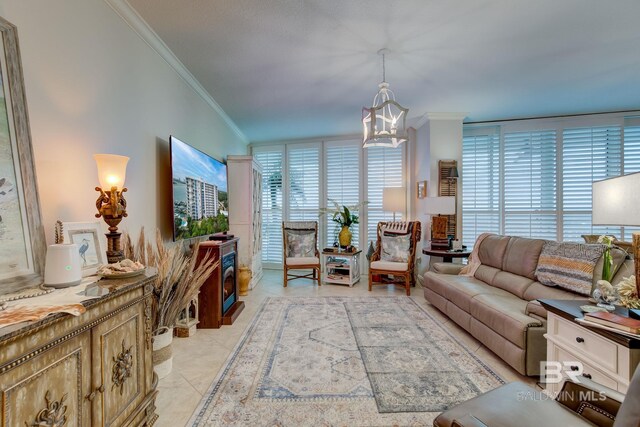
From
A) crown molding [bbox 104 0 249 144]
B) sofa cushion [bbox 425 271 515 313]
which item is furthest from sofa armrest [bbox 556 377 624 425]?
crown molding [bbox 104 0 249 144]

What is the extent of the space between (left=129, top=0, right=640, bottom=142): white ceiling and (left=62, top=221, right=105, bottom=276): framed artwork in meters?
1.73

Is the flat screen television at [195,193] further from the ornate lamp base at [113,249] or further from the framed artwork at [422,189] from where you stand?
the framed artwork at [422,189]

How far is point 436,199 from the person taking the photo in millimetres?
4062

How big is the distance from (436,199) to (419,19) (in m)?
2.42

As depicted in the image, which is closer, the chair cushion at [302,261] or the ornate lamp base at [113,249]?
the ornate lamp base at [113,249]

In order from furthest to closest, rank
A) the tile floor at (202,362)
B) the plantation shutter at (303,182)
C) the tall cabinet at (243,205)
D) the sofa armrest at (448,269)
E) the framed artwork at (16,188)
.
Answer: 1. the plantation shutter at (303,182)
2. the tall cabinet at (243,205)
3. the sofa armrest at (448,269)
4. the tile floor at (202,362)
5. the framed artwork at (16,188)

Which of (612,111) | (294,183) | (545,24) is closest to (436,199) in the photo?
(545,24)

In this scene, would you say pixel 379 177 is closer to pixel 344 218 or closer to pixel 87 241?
pixel 344 218

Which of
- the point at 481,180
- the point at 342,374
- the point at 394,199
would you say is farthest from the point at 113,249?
the point at 481,180

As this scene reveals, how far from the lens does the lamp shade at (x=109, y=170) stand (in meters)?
1.65

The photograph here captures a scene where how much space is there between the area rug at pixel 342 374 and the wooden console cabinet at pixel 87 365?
49 cm

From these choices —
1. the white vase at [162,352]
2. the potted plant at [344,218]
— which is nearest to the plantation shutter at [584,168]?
the potted plant at [344,218]

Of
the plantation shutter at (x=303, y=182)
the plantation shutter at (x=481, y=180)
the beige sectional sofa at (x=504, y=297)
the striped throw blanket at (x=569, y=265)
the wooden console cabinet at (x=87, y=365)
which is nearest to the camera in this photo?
the wooden console cabinet at (x=87, y=365)

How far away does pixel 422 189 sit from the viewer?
185 inches
